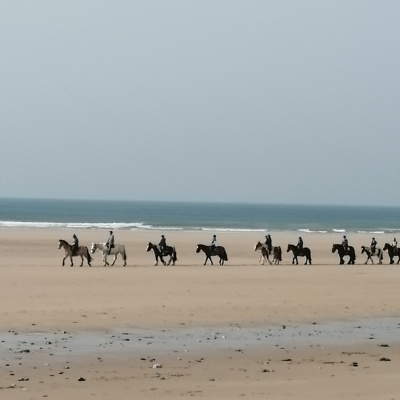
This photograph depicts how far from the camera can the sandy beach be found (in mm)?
10547

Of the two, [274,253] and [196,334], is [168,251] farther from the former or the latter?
[196,334]

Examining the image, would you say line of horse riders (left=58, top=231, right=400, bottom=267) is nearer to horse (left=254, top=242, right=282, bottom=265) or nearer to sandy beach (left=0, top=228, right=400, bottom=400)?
horse (left=254, top=242, right=282, bottom=265)

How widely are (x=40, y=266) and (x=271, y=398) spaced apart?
76.0 ft

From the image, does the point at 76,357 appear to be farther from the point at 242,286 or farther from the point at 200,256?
the point at 200,256

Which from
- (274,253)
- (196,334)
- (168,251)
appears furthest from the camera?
(274,253)

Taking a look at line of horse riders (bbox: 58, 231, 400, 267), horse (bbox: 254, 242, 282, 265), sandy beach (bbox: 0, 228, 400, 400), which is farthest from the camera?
horse (bbox: 254, 242, 282, 265)

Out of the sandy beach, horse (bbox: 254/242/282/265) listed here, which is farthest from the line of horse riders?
the sandy beach

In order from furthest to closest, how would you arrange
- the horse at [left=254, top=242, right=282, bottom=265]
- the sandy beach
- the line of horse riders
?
the horse at [left=254, top=242, right=282, bottom=265] < the line of horse riders < the sandy beach

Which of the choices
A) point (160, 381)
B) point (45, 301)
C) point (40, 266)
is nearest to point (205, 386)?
point (160, 381)

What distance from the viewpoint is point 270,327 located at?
16.5 meters

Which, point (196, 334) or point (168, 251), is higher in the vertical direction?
point (168, 251)

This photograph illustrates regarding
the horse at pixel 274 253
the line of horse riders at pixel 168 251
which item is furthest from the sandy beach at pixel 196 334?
the horse at pixel 274 253

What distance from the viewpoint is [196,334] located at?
15.3 metres

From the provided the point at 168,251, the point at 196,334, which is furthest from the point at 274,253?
the point at 196,334
